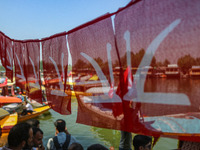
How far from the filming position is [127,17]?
2.09m

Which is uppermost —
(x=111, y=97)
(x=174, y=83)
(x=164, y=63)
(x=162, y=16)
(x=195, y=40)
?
(x=162, y=16)

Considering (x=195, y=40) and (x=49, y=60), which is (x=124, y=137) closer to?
(x=195, y=40)

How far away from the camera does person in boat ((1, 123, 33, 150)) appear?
2.20 meters

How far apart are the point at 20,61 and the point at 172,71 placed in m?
4.66

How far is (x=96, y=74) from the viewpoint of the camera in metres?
2.66

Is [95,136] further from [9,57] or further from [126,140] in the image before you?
[126,140]

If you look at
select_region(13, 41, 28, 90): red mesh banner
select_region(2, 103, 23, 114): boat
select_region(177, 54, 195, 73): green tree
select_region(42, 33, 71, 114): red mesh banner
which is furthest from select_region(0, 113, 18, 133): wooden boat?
select_region(177, 54, 195, 73): green tree

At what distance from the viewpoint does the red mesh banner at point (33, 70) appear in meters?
4.49

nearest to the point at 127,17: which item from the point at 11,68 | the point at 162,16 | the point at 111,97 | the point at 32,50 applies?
the point at 162,16

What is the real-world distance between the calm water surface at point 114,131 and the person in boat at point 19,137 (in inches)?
65.1

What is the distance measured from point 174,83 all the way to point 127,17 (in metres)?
0.94

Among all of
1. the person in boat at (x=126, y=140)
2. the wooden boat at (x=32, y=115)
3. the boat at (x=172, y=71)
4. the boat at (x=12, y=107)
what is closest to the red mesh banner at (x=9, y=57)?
the person in boat at (x=126, y=140)

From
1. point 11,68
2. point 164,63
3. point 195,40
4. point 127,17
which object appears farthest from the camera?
point 11,68

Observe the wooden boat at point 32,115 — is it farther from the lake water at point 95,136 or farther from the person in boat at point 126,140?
the person in boat at point 126,140
